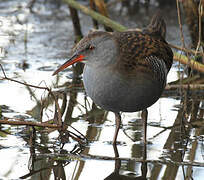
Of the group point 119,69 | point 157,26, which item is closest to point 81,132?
point 119,69

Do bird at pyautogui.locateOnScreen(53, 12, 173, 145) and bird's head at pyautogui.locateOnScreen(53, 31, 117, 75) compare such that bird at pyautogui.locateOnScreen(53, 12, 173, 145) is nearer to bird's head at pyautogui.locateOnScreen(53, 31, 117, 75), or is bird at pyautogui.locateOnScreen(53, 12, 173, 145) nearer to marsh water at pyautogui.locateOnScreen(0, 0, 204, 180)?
bird's head at pyautogui.locateOnScreen(53, 31, 117, 75)

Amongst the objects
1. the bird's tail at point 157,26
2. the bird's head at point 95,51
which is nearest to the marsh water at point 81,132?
the bird's tail at point 157,26

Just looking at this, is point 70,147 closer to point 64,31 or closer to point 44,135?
point 44,135

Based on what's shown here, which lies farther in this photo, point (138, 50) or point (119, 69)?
point (138, 50)

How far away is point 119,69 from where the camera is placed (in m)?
4.11

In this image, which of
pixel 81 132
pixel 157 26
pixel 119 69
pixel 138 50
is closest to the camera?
pixel 119 69

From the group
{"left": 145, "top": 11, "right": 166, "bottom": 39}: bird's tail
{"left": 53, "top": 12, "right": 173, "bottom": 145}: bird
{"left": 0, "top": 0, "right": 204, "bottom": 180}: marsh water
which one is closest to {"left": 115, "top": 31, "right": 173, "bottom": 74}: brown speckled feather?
{"left": 53, "top": 12, "right": 173, "bottom": 145}: bird

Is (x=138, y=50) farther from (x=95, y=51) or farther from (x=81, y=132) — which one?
(x=81, y=132)

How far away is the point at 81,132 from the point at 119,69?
0.87 meters

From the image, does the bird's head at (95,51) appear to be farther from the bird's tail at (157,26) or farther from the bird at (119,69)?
the bird's tail at (157,26)

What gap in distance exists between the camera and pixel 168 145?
4.48 meters

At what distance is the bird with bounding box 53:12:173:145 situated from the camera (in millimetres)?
4117

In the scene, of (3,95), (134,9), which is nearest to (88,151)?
(3,95)

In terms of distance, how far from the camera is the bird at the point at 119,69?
4117 mm
